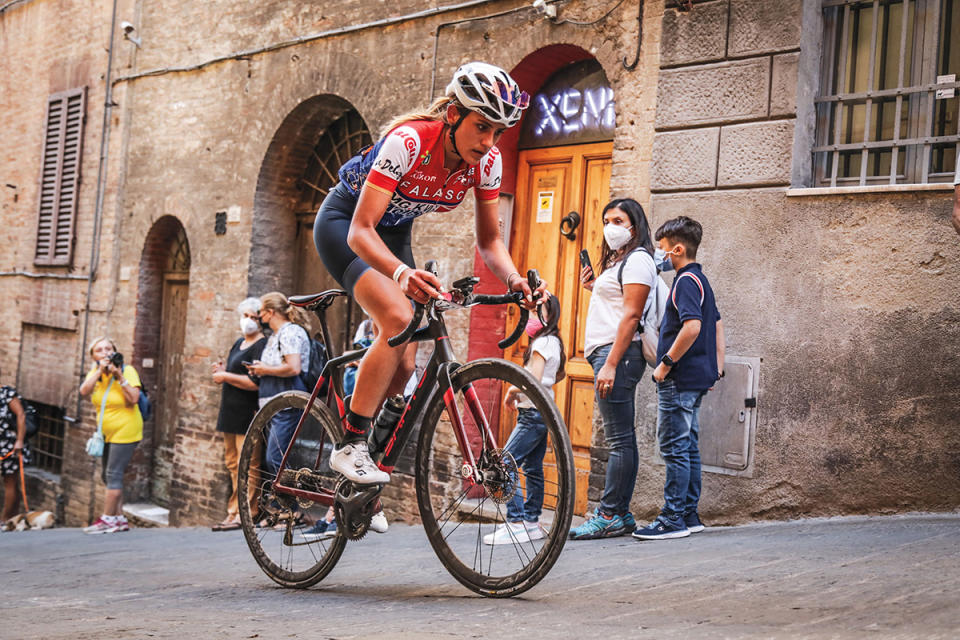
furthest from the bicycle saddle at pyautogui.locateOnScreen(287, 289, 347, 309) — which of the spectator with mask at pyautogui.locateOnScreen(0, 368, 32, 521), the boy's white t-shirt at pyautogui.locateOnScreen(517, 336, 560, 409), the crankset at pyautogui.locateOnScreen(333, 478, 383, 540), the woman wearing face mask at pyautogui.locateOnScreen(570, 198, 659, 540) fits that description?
the spectator with mask at pyautogui.locateOnScreen(0, 368, 32, 521)

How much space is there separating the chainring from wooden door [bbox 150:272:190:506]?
9634 millimetres

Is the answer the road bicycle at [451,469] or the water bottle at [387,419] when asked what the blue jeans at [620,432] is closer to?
the road bicycle at [451,469]

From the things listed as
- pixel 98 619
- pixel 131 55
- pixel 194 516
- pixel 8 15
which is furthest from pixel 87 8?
pixel 98 619

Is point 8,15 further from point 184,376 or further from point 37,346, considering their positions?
point 184,376

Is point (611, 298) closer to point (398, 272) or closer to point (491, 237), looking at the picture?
point (491, 237)

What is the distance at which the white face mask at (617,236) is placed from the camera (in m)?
6.41

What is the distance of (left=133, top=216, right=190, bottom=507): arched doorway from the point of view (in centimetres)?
1286

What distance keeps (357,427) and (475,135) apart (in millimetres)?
1274

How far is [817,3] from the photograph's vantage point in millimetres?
6992

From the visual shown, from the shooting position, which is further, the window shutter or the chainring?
the window shutter

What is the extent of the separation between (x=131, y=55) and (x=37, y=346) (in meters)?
4.43

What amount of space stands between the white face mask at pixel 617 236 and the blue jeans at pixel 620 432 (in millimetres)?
623

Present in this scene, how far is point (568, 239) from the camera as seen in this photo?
8461 mm

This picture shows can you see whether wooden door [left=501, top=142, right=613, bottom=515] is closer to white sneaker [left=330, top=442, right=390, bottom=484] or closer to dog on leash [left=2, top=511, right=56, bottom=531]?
white sneaker [left=330, top=442, right=390, bottom=484]
